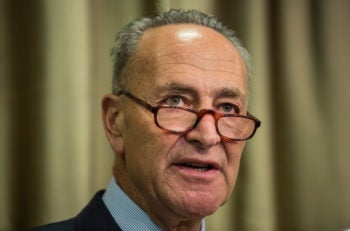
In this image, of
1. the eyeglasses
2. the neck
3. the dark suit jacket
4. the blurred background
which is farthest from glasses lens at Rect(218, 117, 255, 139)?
the blurred background

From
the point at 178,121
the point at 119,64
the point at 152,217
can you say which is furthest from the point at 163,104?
the point at 152,217

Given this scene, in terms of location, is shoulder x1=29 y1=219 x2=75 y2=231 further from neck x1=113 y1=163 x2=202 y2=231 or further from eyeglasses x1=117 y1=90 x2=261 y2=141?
eyeglasses x1=117 y1=90 x2=261 y2=141

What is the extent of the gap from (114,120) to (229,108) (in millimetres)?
314

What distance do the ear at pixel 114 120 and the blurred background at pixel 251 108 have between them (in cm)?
22

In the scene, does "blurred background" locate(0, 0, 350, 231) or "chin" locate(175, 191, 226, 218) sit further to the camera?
"blurred background" locate(0, 0, 350, 231)

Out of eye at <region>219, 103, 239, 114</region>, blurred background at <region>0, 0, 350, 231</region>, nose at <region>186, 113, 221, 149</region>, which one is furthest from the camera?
blurred background at <region>0, 0, 350, 231</region>

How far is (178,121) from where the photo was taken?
43.6 inches

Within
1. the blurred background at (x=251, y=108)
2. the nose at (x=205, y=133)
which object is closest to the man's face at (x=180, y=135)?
the nose at (x=205, y=133)

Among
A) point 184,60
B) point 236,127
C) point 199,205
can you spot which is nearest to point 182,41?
point 184,60

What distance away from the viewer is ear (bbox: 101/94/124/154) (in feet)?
3.96

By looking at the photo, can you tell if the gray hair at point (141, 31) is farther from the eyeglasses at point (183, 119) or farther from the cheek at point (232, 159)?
the cheek at point (232, 159)

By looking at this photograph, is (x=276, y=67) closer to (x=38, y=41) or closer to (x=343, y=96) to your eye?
(x=343, y=96)

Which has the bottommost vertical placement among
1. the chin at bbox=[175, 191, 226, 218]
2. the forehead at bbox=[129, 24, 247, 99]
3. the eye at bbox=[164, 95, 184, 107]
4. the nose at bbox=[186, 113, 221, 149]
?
the chin at bbox=[175, 191, 226, 218]

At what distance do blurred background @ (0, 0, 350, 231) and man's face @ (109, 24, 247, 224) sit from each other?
32cm
